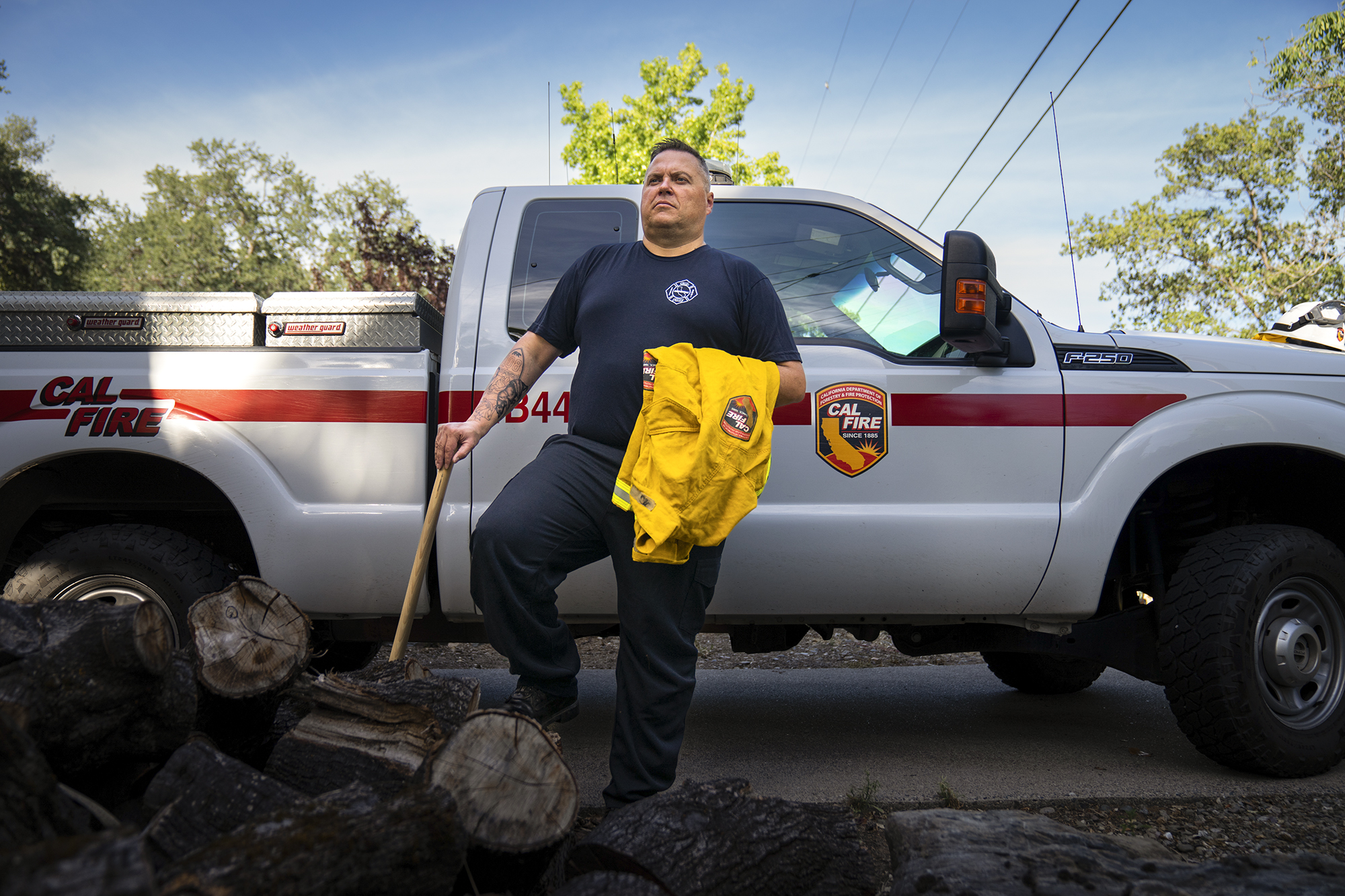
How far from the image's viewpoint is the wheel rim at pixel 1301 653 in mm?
3098

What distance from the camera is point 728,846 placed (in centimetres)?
189

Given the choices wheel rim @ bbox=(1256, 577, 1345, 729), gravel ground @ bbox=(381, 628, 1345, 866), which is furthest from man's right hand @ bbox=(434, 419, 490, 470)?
wheel rim @ bbox=(1256, 577, 1345, 729)

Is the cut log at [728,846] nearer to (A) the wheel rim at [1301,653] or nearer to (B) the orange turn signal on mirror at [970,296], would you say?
(B) the orange turn signal on mirror at [970,296]

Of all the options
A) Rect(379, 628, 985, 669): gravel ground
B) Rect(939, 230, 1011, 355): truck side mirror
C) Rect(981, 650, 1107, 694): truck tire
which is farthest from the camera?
Rect(379, 628, 985, 669): gravel ground

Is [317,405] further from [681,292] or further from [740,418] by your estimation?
[740,418]

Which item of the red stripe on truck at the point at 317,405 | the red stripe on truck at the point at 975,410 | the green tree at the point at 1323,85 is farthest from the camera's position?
the green tree at the point at 1323,85

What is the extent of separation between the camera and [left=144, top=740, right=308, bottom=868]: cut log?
1.59m

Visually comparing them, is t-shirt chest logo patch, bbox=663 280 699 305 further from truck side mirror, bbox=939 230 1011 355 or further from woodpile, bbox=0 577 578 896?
woodpile, bbox=0 577 578 896

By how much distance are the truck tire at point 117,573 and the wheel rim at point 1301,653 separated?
377 cm

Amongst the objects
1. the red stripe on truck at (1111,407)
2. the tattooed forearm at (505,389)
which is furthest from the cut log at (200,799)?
the red stripe on truck at (1111,407)

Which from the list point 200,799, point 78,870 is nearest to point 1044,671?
point 200,799

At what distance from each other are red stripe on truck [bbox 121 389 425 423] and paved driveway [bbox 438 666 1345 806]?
1.50 metres

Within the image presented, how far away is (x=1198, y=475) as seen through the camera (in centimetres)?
337

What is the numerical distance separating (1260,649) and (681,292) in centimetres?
245
